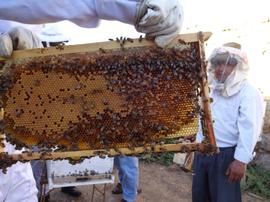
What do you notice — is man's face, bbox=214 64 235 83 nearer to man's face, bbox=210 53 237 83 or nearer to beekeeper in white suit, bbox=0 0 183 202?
man's face, bbox=210 53 237 83

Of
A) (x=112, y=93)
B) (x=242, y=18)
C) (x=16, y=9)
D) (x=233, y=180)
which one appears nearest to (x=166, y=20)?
(x=112, y=93)

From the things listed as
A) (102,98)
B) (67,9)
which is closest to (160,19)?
(67,9)

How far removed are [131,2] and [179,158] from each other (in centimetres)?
604

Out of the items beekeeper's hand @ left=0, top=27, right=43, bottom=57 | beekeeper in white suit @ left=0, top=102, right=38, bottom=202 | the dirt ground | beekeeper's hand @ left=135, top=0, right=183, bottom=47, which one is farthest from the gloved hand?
the dirt ground

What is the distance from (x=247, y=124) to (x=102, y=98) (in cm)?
263

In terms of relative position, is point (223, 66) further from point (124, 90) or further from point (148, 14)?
point (148, 14)

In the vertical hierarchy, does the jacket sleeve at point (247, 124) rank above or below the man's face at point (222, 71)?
below

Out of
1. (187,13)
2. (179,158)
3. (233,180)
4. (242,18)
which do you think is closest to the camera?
(233,180)

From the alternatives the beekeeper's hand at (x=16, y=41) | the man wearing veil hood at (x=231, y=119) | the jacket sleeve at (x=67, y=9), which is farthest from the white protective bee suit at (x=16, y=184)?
the man wearing veil hood at (x=231, y=119)

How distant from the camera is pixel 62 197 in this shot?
23.6 feet

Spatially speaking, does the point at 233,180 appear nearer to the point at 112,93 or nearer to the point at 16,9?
the point at 112,93

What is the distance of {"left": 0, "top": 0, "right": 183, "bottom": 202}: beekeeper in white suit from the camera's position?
2.51m

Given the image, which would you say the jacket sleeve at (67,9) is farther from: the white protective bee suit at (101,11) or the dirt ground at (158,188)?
the dirt ground at (158,188)

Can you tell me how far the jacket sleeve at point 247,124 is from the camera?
5.02 m
